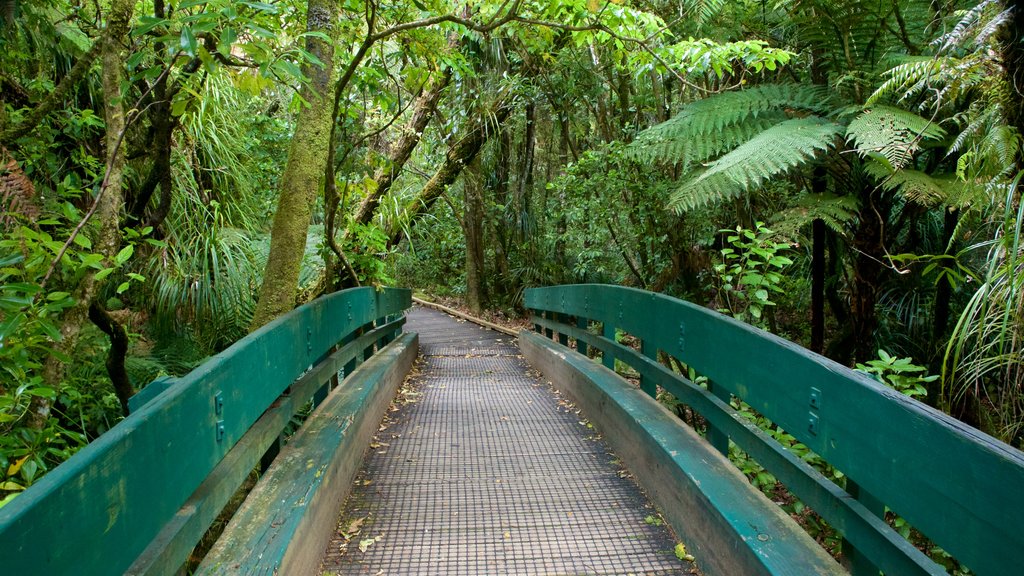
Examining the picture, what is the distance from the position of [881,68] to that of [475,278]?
1139 centimetres

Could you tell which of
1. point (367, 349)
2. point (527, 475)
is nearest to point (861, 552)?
point (527, 475)

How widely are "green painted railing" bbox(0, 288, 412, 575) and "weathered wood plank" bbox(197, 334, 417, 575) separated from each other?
0.14m

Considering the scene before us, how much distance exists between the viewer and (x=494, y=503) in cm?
363

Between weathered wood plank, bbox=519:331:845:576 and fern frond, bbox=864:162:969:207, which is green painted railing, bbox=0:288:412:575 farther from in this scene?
fern frond, bbox=864:162:969:207

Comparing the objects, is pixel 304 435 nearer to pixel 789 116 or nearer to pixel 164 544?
pixel 164 544

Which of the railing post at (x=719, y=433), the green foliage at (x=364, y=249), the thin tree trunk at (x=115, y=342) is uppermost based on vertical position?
the green foliage at (x=364, y=249)

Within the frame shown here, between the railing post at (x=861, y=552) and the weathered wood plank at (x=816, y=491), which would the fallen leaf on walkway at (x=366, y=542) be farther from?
the railing post at (x=861, y=552)

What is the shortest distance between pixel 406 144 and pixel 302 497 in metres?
7.88

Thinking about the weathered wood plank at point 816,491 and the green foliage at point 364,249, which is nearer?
the weathered wood plank at point 816,491

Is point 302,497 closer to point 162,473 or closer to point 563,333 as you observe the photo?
point 162,473

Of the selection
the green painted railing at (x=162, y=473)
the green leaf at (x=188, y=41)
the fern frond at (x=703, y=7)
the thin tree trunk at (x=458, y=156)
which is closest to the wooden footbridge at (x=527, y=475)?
the green painted railing at (x=162, y=473)

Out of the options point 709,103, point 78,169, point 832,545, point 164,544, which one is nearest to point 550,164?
point 709,103

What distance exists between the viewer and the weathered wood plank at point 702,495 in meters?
2.27

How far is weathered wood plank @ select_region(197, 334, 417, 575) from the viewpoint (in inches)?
89.5
